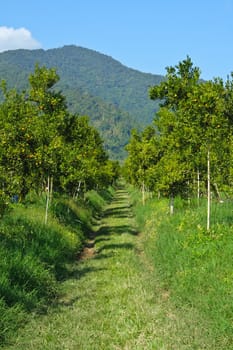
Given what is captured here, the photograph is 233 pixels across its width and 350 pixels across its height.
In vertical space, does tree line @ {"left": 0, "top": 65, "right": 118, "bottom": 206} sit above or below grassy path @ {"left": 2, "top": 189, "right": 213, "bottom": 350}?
above

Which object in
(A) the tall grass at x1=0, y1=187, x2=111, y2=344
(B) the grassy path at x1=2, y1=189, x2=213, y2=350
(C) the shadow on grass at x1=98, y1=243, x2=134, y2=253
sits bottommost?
(C) the shadow on grass at x1=98, y1=243, x2=134, y2=253

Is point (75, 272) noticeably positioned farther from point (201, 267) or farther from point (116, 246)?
point (201, 267)

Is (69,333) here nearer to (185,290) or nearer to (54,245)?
(185,290)

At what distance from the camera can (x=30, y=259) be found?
42.9ft

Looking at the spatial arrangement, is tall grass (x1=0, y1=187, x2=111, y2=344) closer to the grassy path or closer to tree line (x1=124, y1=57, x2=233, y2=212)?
the grassy path

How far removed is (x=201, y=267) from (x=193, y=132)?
5.98m

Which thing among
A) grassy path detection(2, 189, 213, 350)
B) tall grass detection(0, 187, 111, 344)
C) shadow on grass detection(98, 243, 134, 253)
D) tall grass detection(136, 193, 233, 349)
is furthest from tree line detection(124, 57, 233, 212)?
tall grass detection(0, 187, 111, 344)

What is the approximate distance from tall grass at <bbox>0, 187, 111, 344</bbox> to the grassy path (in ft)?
1.45

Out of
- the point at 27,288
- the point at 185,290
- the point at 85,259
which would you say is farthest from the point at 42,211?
the point at 185,290

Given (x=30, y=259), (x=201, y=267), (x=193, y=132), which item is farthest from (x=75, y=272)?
(x=193, y=132)

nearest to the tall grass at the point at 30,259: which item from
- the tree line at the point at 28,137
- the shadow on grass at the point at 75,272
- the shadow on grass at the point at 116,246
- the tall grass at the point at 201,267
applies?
the shadow on grass at the point at 75,272

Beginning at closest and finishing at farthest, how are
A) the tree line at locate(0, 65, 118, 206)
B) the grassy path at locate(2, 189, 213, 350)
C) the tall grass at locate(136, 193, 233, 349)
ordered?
1. the grassy path at locate(2, 189, 213, 350)
2. the tall grass at locate(136, 193, 233, 349)
3. the tree line at locate(0, 65, 118, 206)

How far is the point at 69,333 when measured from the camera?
9133mm

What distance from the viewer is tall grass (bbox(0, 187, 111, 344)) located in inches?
404
